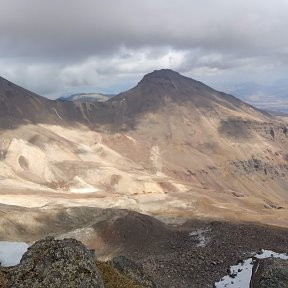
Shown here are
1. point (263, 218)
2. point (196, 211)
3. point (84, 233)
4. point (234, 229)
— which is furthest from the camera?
point (196, 211)

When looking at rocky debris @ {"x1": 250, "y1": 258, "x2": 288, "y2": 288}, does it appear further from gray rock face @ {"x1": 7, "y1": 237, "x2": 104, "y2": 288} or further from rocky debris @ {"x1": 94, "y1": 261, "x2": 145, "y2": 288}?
gray rock face @ {"x1": 7, "y1": 237, "x2": 104, "y2": 288}

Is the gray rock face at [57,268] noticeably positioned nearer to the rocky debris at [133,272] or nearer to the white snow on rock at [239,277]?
the rocky debris at [133,272]

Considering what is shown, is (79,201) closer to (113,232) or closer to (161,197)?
(161,197)

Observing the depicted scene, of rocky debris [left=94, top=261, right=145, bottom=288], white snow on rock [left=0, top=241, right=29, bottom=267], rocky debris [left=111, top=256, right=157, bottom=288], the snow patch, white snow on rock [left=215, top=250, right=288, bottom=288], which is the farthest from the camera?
the snow patch

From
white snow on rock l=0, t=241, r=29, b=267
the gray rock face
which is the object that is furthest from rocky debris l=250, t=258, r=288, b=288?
white snow on rock l=0, t=241, r=29, b=267

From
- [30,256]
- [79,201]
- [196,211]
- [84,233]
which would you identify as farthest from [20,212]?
[30,256]

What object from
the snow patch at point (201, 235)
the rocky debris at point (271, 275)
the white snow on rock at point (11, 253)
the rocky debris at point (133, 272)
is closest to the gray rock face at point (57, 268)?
the rocky debris at point (133, 272)
